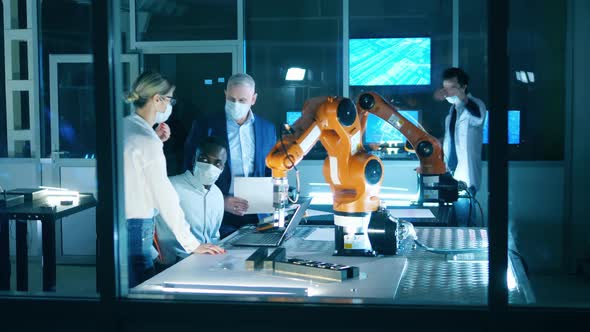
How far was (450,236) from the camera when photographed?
3357 millimetres

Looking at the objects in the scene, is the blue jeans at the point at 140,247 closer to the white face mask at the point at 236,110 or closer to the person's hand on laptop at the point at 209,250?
the person's hand on laptop at the point at 209,250

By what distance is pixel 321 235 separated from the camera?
3.40 m

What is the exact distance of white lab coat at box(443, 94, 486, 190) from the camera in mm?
4996

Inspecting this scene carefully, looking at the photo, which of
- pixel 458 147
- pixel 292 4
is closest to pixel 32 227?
pixel 292 4

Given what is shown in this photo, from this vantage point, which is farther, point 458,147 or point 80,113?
point 80,113

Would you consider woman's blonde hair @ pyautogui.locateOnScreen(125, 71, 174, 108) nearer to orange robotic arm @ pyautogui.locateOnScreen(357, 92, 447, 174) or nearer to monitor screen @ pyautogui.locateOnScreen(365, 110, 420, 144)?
orange robotic arm @ pyautogui.locateOnScreen(357, 92, 447, 174)

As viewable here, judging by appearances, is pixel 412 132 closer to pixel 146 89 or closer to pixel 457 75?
pixel 146 89

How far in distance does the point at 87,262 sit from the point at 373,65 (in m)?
3.25

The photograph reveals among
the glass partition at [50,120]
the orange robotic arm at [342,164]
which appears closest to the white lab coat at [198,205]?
the orange robotic arm at [342,164]

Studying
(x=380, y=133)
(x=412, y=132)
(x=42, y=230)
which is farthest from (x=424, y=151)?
(x=380, y=133)

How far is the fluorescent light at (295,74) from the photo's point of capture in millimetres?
7160

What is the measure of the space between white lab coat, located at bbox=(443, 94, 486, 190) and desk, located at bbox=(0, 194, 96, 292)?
2495 millimetres

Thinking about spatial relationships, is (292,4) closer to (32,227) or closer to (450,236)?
(32,227)

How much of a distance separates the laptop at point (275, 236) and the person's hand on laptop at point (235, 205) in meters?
0.19
